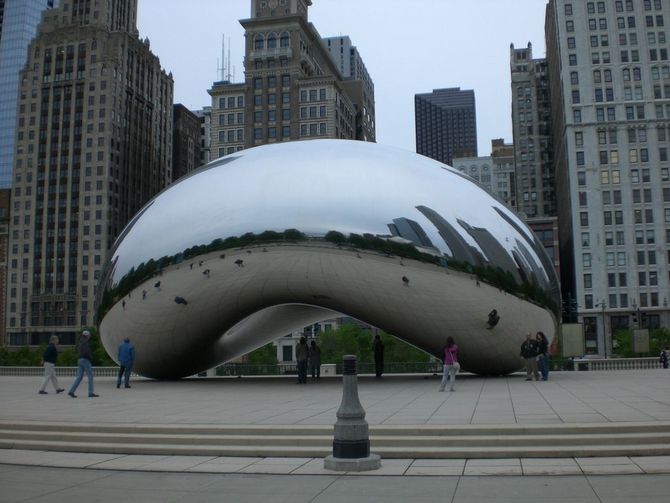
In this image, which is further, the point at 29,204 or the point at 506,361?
the point at 29,204

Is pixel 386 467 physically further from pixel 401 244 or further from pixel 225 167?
pixel 225 167

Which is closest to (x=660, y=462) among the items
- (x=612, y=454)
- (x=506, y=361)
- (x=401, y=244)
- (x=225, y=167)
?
(x=612, y=454)

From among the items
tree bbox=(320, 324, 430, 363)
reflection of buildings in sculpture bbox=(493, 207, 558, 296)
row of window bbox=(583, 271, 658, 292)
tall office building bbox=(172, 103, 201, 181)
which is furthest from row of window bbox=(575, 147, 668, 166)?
tall office building bbox=(172, 103, 201, 181)

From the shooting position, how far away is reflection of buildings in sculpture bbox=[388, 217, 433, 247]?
14.8 metres

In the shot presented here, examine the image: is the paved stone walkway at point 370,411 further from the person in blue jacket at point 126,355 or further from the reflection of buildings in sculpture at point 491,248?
the reflection of buildings in sculpture at point 491,248


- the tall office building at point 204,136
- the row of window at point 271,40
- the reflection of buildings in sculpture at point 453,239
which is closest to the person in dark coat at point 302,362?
the reflection of buildings in sculpture at point 453,239

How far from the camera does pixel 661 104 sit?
9069 cm

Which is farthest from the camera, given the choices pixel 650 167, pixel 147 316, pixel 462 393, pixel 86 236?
pixel 86 236

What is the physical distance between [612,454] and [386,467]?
2595mm

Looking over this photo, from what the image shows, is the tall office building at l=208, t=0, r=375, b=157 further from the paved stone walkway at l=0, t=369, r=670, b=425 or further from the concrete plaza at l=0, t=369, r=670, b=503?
the concrete plaza at l=0, t=369, r=670, b=503

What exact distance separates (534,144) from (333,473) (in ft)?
429

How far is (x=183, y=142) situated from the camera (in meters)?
148

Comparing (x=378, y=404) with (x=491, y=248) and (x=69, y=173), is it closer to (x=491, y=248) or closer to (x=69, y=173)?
(x=491, y=248)

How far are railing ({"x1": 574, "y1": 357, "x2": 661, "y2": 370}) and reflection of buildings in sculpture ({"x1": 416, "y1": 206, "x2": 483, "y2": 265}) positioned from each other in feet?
43.0
